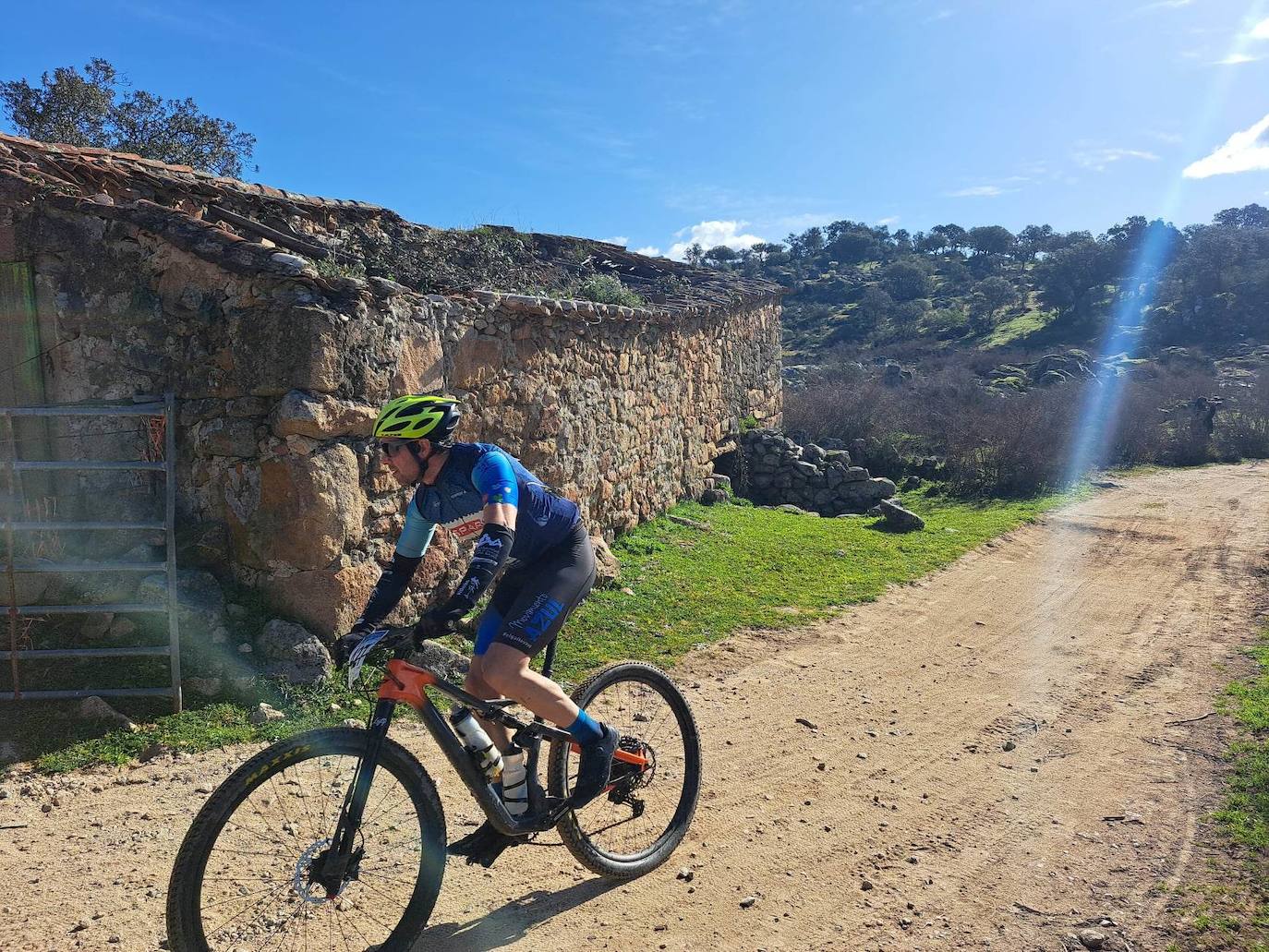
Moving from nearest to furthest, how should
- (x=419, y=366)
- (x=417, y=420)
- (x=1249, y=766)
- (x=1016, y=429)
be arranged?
1. (x=417, y=420)
2. (x=1249, y=766)
3. (x=419, y=366)
4. (x=1016, y=429)

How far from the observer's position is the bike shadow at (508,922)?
3107mm

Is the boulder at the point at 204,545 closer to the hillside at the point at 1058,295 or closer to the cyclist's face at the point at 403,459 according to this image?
the cyclist's face at the point at 403,459

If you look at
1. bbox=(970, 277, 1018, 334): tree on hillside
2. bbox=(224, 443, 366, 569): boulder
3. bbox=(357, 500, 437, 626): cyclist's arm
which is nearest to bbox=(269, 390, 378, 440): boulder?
bbox=(224, 443, 366, 569): boulder

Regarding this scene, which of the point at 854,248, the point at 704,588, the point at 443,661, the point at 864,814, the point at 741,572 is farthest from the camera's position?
the point at 854,248

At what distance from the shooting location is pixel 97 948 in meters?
2.99

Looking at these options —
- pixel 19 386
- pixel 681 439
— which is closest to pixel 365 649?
pixel 19 386

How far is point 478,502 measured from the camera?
10.7 feet

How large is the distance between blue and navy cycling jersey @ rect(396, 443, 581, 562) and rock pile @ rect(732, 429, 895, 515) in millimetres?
11247

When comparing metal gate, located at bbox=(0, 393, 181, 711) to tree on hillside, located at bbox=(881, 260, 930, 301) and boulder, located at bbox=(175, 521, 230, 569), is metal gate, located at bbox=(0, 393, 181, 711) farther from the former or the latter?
tree on hillside, located at bbox=(881, 260, 930, 301)

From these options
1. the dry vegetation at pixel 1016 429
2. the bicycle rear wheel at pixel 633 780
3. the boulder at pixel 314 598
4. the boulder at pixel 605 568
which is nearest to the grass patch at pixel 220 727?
the boulder at pixel 314 598

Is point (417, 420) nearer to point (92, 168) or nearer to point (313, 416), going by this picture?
point (313, 416)

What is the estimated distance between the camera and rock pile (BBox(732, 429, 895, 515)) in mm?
14578

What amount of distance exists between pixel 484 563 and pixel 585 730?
0.91 m

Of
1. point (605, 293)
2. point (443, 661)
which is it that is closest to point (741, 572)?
point (605, 293)
